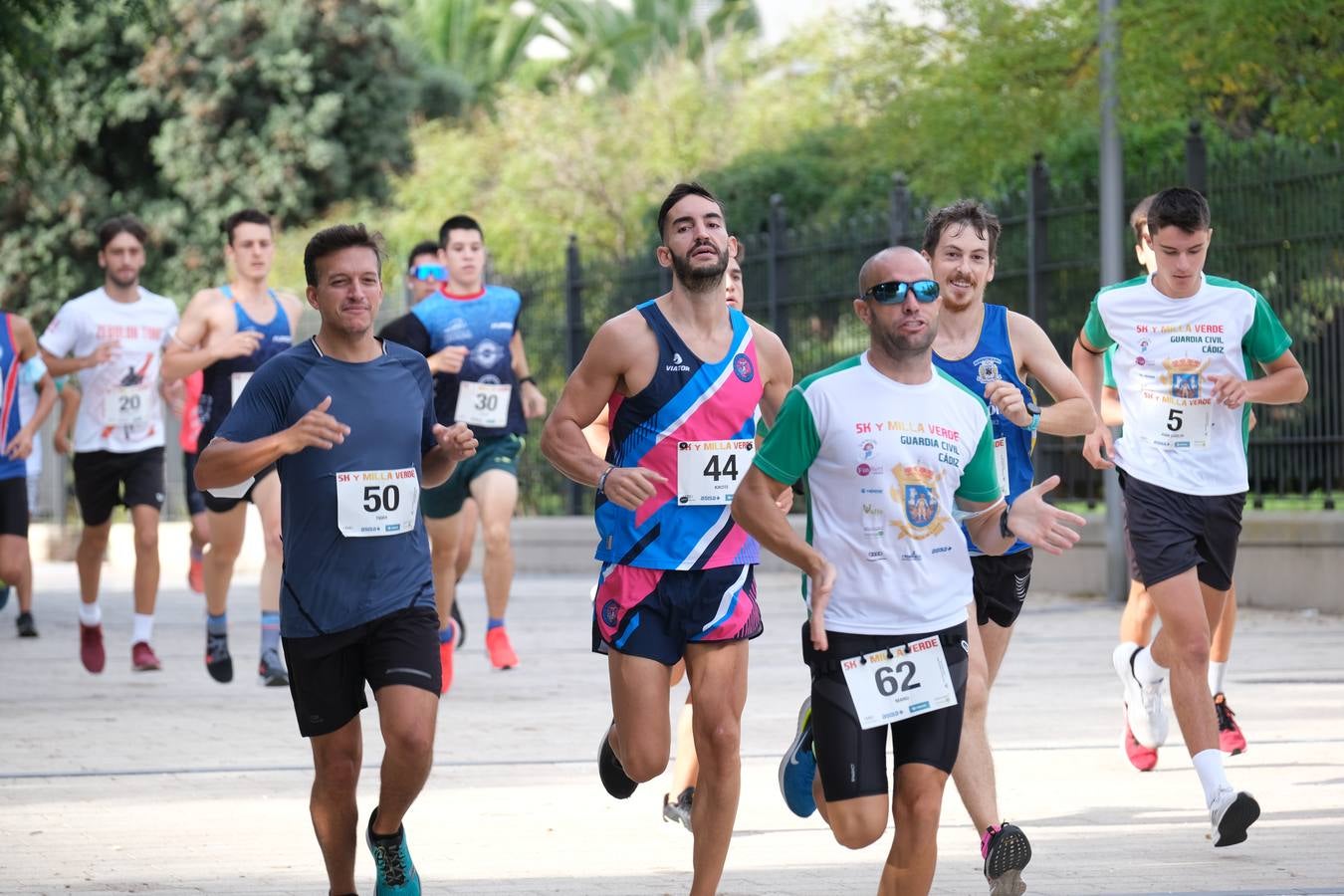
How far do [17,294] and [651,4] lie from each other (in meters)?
16.9

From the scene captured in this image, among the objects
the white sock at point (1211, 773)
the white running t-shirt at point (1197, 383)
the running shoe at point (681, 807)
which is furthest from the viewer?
the white running t-shirt at point (1197, 383)

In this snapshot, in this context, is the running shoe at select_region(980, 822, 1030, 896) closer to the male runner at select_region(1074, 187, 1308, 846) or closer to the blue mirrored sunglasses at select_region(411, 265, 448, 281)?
the male runner at select_region(1074, 187, 1308, 846)

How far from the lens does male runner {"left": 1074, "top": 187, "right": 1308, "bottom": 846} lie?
7738 mm

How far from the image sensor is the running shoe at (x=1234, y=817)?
6.73 m

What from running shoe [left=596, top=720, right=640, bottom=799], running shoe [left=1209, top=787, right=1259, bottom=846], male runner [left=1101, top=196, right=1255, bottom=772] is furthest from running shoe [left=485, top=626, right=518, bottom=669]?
running shoe [left=1209, top=787, right=1259, bottom=846]

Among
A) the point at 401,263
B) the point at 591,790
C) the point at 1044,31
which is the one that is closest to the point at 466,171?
the point at 401,263

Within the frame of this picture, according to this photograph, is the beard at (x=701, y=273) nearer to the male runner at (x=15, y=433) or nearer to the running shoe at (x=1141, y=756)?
the running shoe at (x=1141, y=756)

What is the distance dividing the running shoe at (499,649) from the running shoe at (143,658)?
195 centimetres

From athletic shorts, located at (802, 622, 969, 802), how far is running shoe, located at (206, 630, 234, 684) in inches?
265

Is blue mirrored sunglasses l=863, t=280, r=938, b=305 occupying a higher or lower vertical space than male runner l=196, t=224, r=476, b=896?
higher

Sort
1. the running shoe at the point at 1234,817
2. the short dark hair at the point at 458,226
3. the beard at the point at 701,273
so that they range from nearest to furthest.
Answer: the beard at the point at 701,273 → the running shoe at the point at 1234,817 → the short dark hair at the point at 458,226

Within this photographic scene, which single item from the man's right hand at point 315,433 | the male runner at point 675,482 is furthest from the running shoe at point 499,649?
the man's right hand at point 315,433

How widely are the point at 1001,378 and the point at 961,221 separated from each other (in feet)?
1.71

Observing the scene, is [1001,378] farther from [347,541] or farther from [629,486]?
[347,541]
